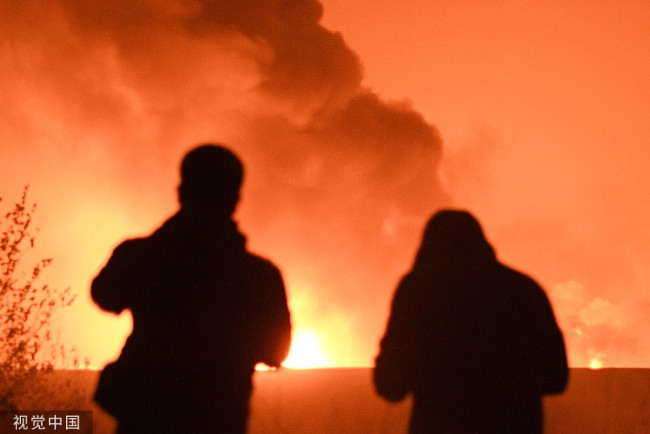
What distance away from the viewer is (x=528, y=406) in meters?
2.94

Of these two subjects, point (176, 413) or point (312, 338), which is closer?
point (176, 413)

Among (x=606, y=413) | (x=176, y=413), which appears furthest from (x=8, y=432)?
(x=606, y=413)

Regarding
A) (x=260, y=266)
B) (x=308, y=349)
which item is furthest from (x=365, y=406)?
(x=308, y=349)

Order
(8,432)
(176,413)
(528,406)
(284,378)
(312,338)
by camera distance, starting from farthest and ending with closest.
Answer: (312,338) < (284,378) < (8,432) < (528,406) < (176,413)

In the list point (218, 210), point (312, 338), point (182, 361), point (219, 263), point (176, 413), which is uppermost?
point (312, 338)

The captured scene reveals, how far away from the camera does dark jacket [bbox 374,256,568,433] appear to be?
2.95 meters

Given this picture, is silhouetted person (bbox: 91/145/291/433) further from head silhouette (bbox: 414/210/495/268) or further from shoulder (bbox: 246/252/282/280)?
head silhouette (bbox: 414/210/495/268)

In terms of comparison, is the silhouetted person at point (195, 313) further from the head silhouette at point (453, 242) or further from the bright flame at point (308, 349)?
the bright flame at point (308, 349)

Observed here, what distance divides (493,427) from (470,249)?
2.43ft

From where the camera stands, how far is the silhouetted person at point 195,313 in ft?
9.02

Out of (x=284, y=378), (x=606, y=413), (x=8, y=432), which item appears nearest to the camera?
(x=8, y=432)

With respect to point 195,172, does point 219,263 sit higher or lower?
lower

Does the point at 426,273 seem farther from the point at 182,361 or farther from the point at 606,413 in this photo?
the point at 606,413

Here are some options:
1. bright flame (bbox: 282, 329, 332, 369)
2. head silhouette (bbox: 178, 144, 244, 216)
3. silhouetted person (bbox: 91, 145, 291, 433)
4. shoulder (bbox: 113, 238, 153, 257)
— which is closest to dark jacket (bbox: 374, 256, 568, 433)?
silhouetted person (bbox: 91, 145, 291, 433)
